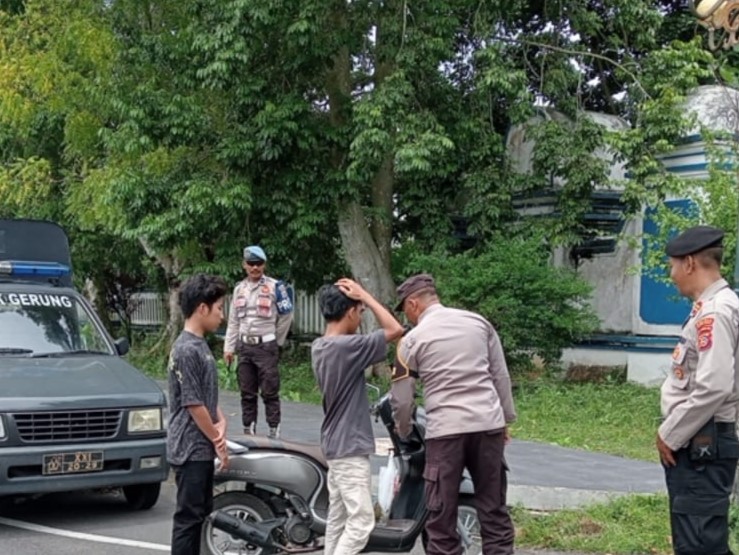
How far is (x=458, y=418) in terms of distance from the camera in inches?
186

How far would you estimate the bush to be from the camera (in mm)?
11688

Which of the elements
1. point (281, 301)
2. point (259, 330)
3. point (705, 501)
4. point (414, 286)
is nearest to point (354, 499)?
point (414, 286)

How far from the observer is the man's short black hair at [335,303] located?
489 centimetres

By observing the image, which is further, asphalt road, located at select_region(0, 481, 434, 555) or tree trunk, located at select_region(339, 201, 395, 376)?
tree trunk, located at select_region(339, 201, 395, 376)

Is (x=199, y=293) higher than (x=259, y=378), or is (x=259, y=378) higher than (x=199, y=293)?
(x=199, y=293)

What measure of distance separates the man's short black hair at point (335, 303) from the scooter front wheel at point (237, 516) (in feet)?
4.53

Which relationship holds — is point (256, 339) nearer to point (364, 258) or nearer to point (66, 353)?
point (66, 353)

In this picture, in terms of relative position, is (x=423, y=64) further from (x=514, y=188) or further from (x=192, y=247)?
(x=192, y=247)

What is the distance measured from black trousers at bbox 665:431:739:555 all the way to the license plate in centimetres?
428

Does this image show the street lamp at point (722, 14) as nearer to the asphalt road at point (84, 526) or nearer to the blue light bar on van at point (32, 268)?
the asphalt road at point (84, 526)

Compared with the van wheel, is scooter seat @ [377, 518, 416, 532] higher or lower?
higher

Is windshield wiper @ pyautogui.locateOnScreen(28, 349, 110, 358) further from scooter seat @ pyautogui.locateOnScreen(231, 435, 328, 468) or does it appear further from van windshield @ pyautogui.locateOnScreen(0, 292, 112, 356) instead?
scooter seat @ pyautogui.locateOnScreen(231, 435, 328, 468)

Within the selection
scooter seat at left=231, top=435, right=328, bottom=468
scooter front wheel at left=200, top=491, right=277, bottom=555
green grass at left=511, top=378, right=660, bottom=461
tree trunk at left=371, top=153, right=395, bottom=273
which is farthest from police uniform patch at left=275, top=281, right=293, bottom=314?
tree trunk at left=371, top=153, right=395, bottom=273

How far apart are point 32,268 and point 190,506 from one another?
443 centimetres
